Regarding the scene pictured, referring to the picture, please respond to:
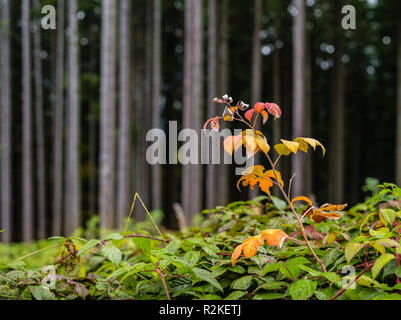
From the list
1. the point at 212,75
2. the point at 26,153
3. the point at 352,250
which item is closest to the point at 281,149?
the point at 352,250

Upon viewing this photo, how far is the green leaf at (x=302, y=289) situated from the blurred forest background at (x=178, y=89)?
191 inches

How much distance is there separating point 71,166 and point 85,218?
7883 millimetres

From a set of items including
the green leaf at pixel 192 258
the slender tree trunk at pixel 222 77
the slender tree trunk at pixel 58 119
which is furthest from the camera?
the slender tree trunk at pixel 58 119

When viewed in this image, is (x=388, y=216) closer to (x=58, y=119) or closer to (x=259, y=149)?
(x=259, y=149)

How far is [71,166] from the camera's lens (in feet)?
30.2

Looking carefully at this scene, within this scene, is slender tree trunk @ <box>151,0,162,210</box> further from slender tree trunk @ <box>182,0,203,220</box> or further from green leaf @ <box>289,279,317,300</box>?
green leaf @ <box>289,279,317,300</box>

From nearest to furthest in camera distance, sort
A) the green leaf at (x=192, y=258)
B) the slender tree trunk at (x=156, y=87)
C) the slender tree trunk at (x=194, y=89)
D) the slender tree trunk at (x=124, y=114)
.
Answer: the green leaf at (x=192, y=258), the slender tree trunk at (x=194, y=89), the slender tree trunk at (x=124, y=114), the slender tree trunk at (x=156, y=87)

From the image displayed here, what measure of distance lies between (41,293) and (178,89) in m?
14.9

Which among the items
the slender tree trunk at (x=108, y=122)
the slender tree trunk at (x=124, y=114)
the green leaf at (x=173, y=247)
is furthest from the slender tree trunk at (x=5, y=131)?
the green leaf at (x=173, y=247)

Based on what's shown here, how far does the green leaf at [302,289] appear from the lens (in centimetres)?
83

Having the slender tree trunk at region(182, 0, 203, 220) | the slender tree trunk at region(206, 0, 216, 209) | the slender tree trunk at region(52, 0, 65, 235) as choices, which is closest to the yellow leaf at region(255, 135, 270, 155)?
the slender tree trunk at region(182, 0, 203, 220)

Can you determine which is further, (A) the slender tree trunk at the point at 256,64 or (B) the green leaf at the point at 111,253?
(A) the slender tree trunk at the point at 256,64

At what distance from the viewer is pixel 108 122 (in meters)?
5.92

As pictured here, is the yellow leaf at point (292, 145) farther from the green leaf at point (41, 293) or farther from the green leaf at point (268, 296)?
the green leaf at point (41, 293)
